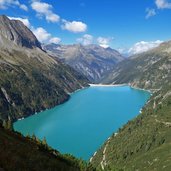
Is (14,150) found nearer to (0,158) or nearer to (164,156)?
(0,158)

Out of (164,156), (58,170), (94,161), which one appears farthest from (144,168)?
(58,170)

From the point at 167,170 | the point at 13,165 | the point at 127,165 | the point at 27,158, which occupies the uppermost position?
the point at 127,165

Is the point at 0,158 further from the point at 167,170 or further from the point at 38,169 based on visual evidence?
the point at 167,170

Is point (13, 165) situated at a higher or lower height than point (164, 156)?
lower

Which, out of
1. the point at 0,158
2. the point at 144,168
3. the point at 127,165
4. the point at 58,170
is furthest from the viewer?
the point at 127,165

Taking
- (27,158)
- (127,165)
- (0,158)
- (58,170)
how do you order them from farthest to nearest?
(127,165) < (58,170) < (27,158) < (0,158)

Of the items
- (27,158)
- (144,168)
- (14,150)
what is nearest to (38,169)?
(27,158)

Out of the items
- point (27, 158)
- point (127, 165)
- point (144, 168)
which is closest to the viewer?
point (27, 158)

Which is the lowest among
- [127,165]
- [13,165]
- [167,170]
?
[13,165]

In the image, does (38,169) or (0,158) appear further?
(38,169)
